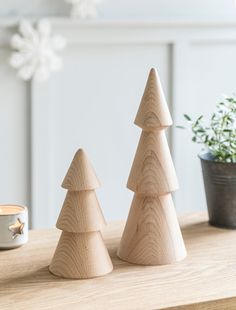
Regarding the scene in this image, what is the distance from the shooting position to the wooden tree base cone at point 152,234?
4.58 ft

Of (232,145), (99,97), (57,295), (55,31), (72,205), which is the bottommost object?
(57,295)

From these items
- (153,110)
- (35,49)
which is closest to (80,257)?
(153,110)

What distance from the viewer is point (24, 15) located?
8.81ft

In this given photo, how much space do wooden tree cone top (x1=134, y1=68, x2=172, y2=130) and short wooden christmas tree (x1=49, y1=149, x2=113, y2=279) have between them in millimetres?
149

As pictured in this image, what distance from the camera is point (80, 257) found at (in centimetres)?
133

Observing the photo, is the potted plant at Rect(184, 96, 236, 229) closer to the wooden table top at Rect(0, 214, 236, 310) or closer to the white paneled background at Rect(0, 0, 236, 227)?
the wooden table top at Rect(0, 214, 236, 310)

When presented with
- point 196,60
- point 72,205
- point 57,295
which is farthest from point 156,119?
point 196,60

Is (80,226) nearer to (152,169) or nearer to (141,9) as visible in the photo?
(152,169)

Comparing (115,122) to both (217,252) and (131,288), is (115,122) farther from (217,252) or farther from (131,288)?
(131,288)

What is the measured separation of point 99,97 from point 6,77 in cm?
36

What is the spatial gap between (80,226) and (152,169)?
18cm

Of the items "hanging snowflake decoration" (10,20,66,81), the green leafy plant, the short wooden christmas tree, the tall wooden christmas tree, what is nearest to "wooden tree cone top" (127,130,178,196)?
the tall wooden christmas tree

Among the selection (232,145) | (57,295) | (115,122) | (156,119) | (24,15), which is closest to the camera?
(57,295)

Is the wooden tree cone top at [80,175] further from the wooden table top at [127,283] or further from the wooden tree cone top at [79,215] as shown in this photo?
the wooden table top at [127,283]
